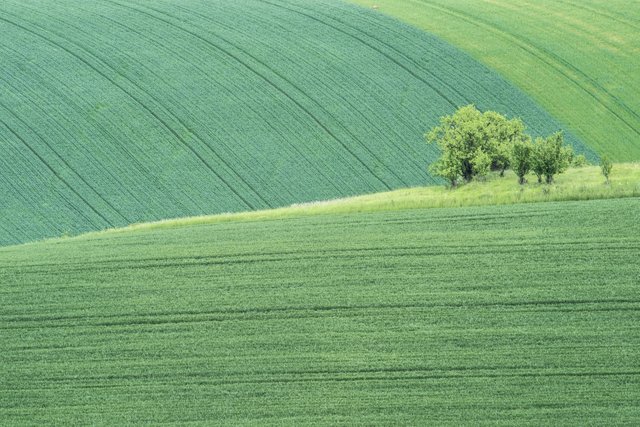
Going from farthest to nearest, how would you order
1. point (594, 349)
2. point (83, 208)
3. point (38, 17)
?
point (38, 17) < point (83, 208) < point (594, 349)

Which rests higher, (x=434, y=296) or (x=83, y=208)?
(x=434, y=296)

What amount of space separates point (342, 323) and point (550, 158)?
8993mm

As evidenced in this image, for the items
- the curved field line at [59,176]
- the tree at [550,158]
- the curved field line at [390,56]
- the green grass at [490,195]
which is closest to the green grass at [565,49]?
the curved field line at [390,56]

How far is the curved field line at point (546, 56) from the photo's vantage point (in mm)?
46219

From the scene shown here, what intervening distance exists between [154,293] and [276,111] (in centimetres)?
1808

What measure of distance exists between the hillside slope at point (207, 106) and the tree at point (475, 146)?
6826mm

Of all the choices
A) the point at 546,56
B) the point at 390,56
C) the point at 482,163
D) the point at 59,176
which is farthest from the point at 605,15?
the point at 59,176

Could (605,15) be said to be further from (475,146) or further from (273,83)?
(475,146)

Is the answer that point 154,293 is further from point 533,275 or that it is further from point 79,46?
point 79,46

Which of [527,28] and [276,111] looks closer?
[276,111]

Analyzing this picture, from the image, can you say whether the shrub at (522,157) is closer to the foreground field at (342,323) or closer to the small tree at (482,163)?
the small tree at (482,163)

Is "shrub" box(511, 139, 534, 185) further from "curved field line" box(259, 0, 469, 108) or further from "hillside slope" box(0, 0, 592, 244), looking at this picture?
"curved field line" box(259, 0, 469, 108)

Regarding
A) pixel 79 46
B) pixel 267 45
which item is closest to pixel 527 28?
pixel 267 45

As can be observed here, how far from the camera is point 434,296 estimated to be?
24.5m
